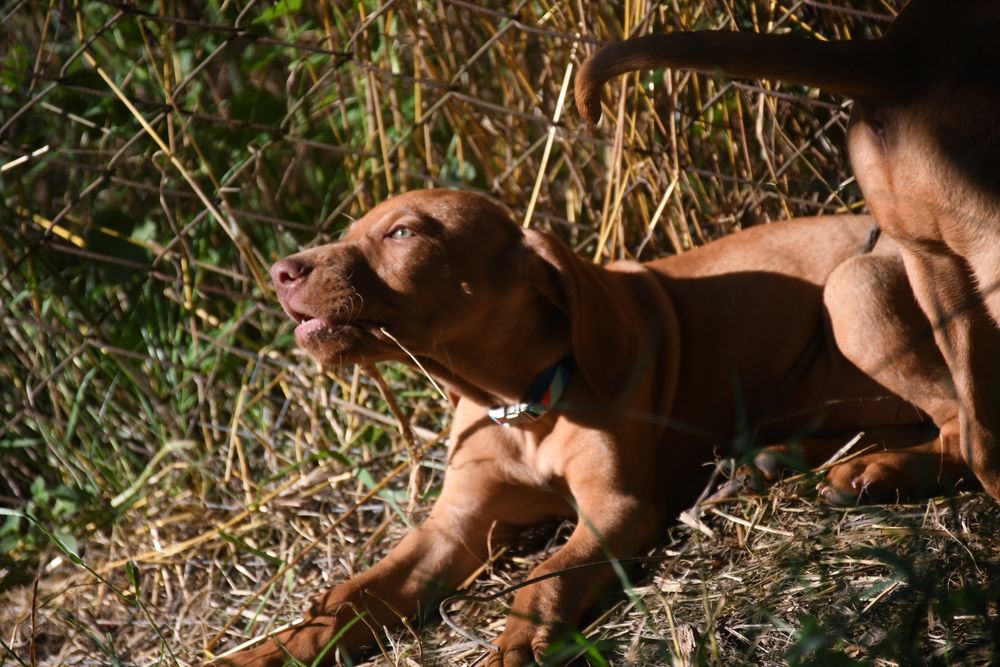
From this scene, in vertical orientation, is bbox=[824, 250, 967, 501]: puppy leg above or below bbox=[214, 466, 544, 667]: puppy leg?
above

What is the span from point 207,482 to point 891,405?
243 centimetres

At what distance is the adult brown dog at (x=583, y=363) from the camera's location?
3164 millimetres

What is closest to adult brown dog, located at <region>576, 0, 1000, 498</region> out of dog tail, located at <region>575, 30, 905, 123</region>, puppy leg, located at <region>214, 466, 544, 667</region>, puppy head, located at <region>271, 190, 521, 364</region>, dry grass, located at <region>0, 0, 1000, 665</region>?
dog tail, located at <region>575, 30, 905, 123</region>

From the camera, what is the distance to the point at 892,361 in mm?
3285

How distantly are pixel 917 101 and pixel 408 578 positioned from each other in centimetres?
185

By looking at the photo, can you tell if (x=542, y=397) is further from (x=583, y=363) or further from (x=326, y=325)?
(x=326, y=325)

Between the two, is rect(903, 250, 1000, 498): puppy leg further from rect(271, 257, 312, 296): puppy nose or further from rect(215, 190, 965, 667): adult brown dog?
rect(271, 257, 312, 296): puppy nose

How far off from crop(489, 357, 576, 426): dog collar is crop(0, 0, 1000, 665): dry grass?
1.44ft

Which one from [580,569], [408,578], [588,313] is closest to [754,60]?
[588,313]

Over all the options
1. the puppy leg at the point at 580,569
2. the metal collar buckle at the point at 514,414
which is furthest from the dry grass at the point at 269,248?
the metal collar buckle at the point at 514,414

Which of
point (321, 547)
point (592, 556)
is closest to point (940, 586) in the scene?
point (592, 556)

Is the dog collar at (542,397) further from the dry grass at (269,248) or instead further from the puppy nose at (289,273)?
the puppy nose at (289,273)

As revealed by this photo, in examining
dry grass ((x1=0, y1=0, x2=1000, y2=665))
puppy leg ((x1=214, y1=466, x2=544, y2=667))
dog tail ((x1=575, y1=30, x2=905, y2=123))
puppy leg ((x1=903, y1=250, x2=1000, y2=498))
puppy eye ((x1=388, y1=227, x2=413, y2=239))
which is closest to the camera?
dog tail ((x1=575, y1=30, x2=905, y2=123))

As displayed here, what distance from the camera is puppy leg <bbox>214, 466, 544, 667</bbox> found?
3.07 metres
